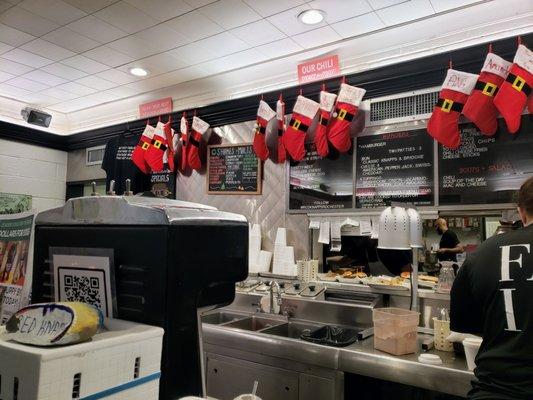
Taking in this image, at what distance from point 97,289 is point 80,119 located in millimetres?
5920

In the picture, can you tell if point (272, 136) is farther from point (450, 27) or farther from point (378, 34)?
point (450, 27)

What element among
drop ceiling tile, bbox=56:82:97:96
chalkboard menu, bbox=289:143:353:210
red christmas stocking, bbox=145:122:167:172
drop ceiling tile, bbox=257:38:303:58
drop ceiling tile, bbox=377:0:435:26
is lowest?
chalkboard menu, bbox=289:143:353:210

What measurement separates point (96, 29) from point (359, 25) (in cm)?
220

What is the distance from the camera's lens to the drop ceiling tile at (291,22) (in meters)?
3.20

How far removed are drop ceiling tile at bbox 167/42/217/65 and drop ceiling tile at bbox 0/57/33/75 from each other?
1735 millimetres

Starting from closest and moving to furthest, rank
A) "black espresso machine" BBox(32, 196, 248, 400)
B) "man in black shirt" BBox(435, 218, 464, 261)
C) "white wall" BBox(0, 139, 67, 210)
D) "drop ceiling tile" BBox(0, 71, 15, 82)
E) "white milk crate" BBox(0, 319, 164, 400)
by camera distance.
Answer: "white milk crate" BBox(0, 319, 164, 400)
"black espresso machine" BBox(32, 196, 248, 400)
"man in black shirt" BBox(435, 218, 464, 261)
"drop ceiling tile" BBox(0, 71, 15, 82)
"white wall" BBox(0, 139, 67, 210)

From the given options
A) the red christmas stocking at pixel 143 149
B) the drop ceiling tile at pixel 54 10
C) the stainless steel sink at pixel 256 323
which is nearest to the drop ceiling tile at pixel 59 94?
the red christmas stocking at pixel 143 149


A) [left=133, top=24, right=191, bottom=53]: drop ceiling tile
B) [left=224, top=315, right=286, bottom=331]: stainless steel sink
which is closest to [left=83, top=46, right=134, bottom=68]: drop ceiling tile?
[left=133, top=24, right=191, bottom=53]: drop ceiling tile

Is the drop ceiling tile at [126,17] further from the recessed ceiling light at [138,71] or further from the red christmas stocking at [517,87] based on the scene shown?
Answer: the red christmas stocking at [517,87]

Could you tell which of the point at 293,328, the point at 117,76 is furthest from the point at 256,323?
the point at 117,76

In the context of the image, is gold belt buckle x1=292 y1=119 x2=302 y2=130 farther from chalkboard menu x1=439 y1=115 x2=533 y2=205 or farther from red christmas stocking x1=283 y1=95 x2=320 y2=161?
chalkboard menu x1=439 y1=115 x2=533 y2=205

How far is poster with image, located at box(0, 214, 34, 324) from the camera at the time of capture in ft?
4.45

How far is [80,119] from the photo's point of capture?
6340 mm

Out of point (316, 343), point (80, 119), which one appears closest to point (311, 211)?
point (316, 343)
